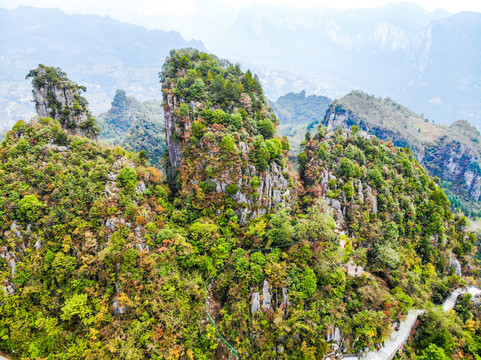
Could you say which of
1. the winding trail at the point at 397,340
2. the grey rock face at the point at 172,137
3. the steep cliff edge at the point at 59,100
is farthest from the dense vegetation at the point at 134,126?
the winding trail at the point at 397,340

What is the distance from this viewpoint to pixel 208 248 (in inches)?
1140

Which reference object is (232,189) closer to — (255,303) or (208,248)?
(208,248)

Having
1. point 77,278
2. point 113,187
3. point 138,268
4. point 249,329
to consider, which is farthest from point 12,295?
point 249,329

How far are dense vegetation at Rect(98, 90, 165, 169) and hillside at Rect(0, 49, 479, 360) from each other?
4510 centimetres

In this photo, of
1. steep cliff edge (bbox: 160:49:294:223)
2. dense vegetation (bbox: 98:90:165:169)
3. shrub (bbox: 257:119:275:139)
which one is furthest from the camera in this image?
dense vegetation (bbox: 98:90:165:169)

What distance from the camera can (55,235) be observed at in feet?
88.6

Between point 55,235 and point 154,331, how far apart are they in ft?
49.3

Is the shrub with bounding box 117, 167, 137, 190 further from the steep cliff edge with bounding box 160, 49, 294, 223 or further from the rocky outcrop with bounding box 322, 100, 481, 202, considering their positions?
the rocky outcrop with bounding box 322, 100, 481, 202

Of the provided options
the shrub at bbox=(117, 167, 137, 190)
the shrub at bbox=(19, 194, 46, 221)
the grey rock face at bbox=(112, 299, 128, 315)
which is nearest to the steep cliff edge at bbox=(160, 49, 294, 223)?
the shrub at bbox=(117, 167, 137, 190)

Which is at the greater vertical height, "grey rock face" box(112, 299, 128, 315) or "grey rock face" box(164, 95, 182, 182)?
"grey rock face" box(164, 95, 182, 182)

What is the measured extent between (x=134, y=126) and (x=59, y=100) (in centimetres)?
6865

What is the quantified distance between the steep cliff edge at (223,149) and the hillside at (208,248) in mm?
210

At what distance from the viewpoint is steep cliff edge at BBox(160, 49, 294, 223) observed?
109 feet

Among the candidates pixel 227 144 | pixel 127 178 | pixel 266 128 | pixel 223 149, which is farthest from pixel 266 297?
pixel 266 128
